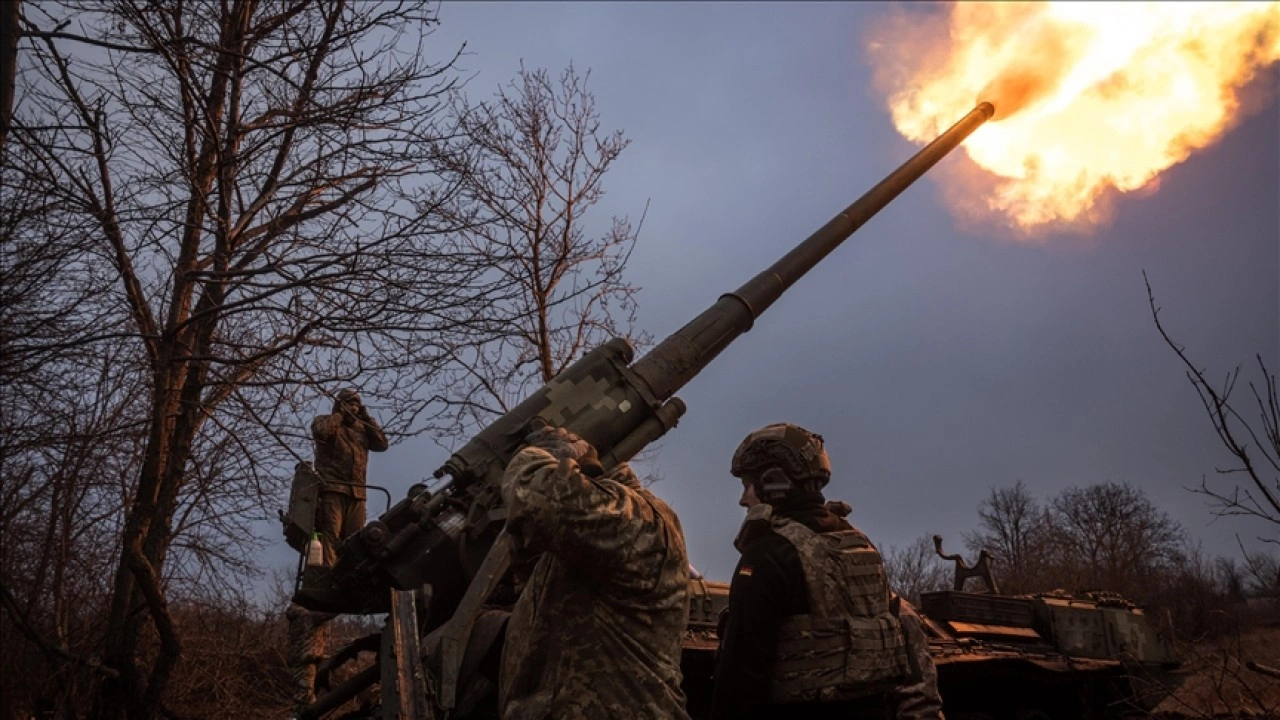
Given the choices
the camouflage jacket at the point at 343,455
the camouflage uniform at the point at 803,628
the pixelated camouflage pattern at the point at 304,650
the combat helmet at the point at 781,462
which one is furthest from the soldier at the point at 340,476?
the camouflage uniform at the point at 803,628

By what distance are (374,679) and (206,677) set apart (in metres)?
3.97

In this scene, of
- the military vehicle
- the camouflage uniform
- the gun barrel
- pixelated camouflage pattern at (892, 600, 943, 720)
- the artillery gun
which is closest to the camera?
the artillery gun

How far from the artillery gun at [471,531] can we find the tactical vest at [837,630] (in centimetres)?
122

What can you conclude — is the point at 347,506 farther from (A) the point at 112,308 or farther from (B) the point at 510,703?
(B) the point at 510,703

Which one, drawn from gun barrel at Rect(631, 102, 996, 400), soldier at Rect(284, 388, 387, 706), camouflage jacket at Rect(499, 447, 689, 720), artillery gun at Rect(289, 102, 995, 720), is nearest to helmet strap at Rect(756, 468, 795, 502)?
artillery gun at Rect(289, 102, 995, 720)

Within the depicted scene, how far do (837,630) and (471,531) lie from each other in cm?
196

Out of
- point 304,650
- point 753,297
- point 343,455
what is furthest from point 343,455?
point 753,297

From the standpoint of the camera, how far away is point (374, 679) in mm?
4766

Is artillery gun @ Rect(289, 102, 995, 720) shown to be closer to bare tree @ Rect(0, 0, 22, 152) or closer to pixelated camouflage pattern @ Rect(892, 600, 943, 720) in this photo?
pixelated camouflage pattern @ Rect(892, 600, 943, 720)

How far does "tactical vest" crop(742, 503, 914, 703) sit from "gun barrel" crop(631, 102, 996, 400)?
228 centimetres

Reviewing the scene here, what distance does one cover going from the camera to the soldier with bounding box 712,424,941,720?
4.20 meters

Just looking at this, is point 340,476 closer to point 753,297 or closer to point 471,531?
point 471,531

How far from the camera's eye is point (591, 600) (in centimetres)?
319

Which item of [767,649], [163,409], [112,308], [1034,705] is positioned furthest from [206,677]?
[1034,705]
